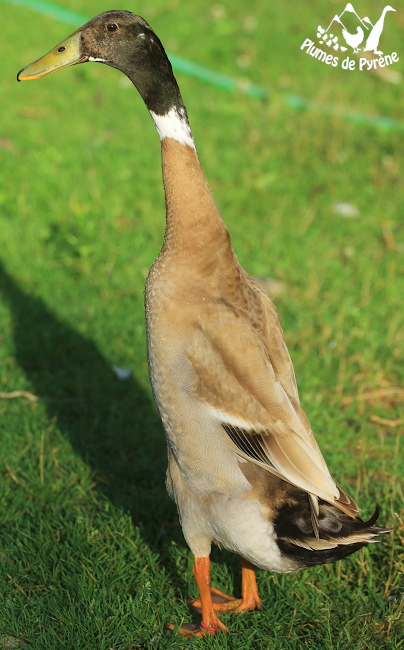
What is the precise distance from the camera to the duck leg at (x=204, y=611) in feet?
8.88

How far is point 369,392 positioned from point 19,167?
161 inches

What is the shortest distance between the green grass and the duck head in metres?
2.00

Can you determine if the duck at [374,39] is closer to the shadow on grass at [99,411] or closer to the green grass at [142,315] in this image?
the green grass at [142,315]

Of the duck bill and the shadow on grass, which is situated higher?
the duck bill

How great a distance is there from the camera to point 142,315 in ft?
15.9

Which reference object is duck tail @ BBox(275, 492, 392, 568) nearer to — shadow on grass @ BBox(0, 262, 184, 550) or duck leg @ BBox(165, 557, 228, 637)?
duck leg @ BBox(165, 557, 228, 637)

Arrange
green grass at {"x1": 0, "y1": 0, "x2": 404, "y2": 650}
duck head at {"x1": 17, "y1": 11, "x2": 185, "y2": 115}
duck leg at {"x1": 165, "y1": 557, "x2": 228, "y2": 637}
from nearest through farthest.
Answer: duck head at {"x1": 17, "y1": 11, "x2": 185, "y2": 115} → duck leg at {"x1": 165, "y1": 557, "x2": 228, "y2": 637} → green grass at {"x1": 0, "y1": 0, "x2": 404, "y2": 650}

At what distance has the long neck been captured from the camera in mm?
2525

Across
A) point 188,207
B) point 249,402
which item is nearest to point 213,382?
point 249,402

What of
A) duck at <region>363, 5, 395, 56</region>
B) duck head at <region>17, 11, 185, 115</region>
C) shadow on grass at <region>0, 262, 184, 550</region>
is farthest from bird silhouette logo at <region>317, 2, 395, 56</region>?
shadow on grass at <region>0, 262, 184, 550</region>

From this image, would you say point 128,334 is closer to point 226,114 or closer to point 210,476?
point 210,476

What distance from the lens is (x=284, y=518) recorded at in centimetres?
257

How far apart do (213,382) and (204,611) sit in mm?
1051

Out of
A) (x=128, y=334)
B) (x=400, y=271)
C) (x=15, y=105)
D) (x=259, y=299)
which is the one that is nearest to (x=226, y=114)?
(x=15, y=105)
